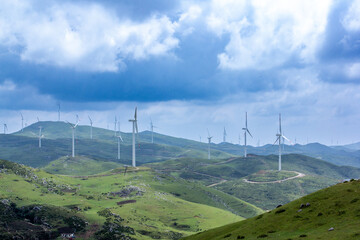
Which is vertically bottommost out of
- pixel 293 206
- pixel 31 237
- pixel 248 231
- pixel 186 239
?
pixel 31 237

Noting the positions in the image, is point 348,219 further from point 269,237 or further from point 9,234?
point 9,234

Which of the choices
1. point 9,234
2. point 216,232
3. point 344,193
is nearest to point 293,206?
point 344,193

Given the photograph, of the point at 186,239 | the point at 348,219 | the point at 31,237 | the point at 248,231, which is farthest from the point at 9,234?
the point at 348,219

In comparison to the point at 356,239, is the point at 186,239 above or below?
below

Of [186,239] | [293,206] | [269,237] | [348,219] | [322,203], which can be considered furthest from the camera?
[186,239]

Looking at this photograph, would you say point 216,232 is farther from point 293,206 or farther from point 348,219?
point 348,219

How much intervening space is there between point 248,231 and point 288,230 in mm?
13337

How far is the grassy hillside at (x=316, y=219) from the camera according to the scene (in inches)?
2793

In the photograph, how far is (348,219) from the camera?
74.6 metres

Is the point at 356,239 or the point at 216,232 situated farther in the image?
the point at 216,232

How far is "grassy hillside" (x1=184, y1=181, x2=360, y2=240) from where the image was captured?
7094 centimetres

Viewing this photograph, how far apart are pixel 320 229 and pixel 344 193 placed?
1840 centimetres

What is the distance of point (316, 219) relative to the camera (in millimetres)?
81625

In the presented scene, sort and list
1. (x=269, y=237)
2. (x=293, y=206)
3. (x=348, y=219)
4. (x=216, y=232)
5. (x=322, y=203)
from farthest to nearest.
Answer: (x=216, y=232) < (x=293, y=206) < (x=322, y=203) < (x=269, y=237) < (x=348, y=219)
